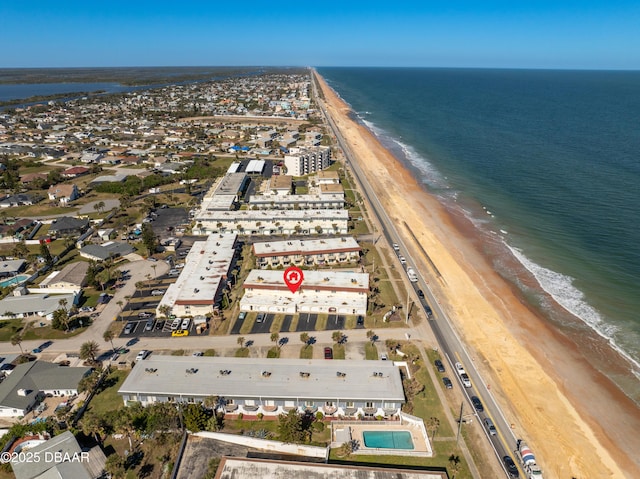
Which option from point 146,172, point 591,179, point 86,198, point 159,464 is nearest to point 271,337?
point 159,464

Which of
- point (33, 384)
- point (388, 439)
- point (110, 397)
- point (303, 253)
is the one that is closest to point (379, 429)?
point (388, 439)

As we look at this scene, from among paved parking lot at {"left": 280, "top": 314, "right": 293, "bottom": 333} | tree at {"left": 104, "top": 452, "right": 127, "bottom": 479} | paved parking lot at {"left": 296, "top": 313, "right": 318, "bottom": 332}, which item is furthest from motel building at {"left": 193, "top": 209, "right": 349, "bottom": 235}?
tree at {"left": 104, "top": 452, "right": 127, "bottom": 479}

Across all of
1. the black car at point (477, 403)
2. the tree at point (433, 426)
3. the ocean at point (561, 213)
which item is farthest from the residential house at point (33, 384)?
the ocean at point (561, 213)

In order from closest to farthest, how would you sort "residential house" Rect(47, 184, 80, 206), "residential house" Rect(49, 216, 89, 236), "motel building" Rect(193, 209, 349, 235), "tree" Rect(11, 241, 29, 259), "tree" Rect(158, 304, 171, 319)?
"tree" Rect(158, 304, 171, 319), "tree" Rect(11, 241, 29, 259), "motel building" Rect(193, 209, 349, 235), "residential house" Rect(49, 216, 89, 236), "residential house" Rect(47, 184, 80, 206)

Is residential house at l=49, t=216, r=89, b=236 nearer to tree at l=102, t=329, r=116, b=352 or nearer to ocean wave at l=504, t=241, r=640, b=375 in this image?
tree at l=102, t=329, r=116, b=352

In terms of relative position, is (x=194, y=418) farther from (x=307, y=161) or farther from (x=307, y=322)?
(x=307, y=161)

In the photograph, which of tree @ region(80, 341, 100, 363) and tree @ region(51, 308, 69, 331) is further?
tree @ region(51, 308, 69, 331)
